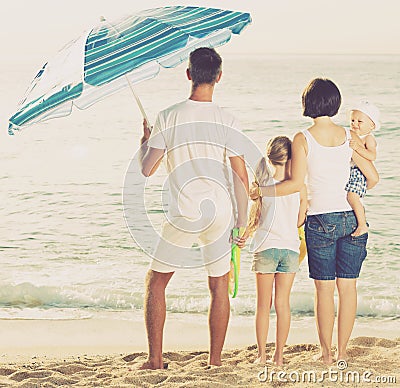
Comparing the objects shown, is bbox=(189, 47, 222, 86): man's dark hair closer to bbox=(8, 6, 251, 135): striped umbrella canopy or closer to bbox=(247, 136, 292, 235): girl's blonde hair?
bbox=(8, 6, 251, 135): striped umbrella canopy

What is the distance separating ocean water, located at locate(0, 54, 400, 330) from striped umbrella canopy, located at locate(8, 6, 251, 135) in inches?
98.8

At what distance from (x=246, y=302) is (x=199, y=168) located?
9.36 feet

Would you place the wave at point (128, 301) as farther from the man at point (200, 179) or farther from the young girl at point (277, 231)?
the man at point (200, 179)

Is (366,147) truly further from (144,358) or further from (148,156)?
(144,358)

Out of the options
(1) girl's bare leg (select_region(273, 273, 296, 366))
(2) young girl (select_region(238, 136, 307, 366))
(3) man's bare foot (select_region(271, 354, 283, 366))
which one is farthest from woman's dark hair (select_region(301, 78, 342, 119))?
(3) man's bare foot (select_region(271, 354, 283, 366))

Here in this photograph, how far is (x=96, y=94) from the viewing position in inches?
175

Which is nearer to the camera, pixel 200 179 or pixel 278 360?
pixel 200 179

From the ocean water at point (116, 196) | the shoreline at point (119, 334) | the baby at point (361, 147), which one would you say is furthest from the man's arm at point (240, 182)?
the ocean water at point (116, 196)

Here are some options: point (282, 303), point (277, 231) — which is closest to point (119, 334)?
point (282, 303)

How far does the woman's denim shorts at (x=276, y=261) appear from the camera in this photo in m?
3.95

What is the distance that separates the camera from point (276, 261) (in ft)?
13.0

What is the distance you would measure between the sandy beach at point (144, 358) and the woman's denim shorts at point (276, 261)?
50 cm

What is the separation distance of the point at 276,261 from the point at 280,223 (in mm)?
194

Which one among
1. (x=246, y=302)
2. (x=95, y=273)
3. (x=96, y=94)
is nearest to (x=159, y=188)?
(x=95, y=273)
